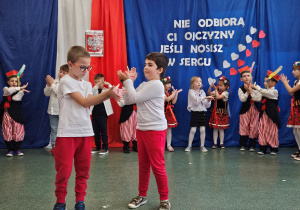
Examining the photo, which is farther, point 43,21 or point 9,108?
→ point 43,21

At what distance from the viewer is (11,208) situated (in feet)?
8.25

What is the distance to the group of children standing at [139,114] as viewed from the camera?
2.25m

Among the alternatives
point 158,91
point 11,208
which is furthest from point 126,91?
point 11,208

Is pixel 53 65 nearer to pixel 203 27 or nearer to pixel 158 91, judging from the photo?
pixel 203 27

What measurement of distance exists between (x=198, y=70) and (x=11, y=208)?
399 cm

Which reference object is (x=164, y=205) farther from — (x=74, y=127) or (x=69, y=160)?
(x=74, y=127)

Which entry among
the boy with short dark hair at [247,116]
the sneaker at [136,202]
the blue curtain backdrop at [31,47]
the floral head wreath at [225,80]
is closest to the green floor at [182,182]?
the sneaker at [136,202]

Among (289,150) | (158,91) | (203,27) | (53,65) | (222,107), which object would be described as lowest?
(289,150)

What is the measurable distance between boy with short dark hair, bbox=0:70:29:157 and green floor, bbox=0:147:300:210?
0.22 m

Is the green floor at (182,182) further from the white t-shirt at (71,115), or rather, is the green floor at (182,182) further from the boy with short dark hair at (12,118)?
the white t-shirt at (71,115)

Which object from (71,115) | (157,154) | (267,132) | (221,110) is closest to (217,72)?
(221,110)

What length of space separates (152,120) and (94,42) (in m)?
3.45

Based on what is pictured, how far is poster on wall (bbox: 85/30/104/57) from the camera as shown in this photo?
18.2 ft

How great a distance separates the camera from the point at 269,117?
4.89m
